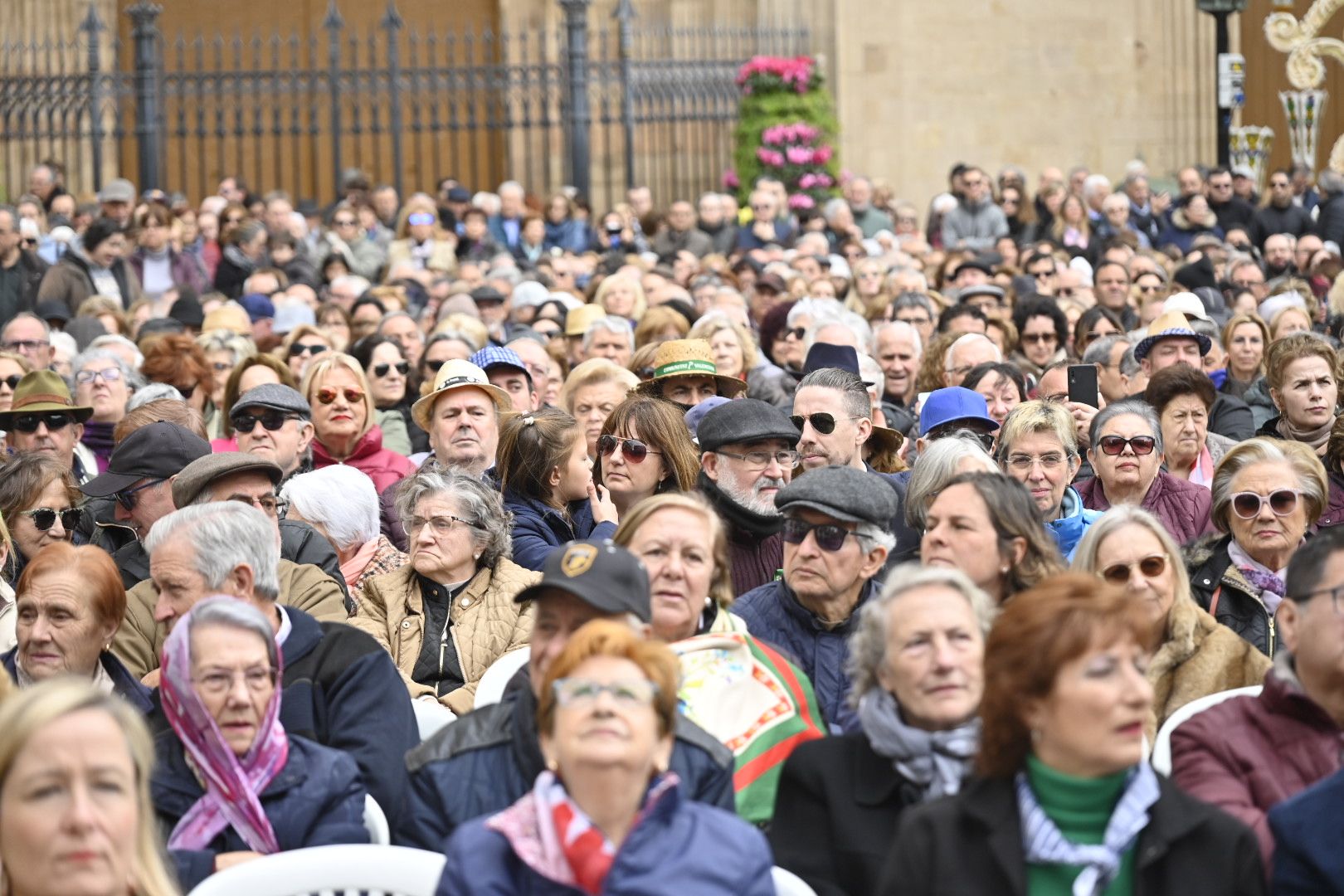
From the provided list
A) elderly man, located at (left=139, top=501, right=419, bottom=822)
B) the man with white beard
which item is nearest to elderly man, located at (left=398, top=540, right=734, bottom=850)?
elderly man, located at (left=139, top=501, right=419, bottom=822)

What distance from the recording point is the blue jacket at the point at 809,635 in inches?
219

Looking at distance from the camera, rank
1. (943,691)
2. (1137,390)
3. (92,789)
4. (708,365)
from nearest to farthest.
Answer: (92,789), (943,691), (708,365), (1137,390)

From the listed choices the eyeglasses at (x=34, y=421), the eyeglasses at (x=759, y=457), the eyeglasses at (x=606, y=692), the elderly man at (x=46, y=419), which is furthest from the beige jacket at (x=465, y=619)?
the eyeglasses at (x=34, y=421)

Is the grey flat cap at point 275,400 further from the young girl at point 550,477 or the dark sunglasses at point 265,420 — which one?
the young girl at point 550,477

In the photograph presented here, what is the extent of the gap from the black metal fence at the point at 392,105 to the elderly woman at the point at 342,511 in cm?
1435

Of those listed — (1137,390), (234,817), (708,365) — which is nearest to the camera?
(234,817)

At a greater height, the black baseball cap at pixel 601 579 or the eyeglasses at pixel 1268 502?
the black baseball cap at pixel 601 579

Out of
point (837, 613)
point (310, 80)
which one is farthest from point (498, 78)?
point (837, 613)

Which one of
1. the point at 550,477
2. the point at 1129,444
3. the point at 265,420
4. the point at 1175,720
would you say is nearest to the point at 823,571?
the point at 1175,720

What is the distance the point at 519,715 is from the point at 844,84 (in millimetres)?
20403

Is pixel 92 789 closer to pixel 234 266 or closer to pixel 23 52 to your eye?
pixel 234 266

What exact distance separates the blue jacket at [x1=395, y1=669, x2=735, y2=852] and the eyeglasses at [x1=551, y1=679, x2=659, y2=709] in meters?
0.46

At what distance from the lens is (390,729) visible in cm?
526

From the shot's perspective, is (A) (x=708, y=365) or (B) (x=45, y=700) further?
(A) (x=708, y=365)
